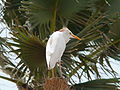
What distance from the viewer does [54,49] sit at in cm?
197

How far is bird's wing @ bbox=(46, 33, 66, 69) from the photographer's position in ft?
6.34

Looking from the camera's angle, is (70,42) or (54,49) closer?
(54,49)

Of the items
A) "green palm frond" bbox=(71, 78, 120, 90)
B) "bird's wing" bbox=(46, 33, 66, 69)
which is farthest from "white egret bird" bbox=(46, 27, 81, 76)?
"green palm frond" bbox=(71, 78, 120, 90)

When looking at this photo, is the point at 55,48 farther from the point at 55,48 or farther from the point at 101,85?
the point at 101,85

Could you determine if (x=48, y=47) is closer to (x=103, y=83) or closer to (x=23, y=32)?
(x=23, y=32)

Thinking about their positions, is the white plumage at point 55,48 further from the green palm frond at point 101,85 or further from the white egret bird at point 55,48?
the green palm frond at point 101,85

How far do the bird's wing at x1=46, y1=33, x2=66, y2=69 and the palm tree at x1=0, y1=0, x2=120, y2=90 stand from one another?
0.07 metres

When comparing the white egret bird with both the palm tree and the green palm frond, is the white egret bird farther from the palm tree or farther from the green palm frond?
the green palm frond

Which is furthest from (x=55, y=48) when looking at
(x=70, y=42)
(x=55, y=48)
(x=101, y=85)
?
(x=101, y=85)

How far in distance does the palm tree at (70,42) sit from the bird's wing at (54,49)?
0.24 ft

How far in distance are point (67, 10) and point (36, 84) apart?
61 centimetres

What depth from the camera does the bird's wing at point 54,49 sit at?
6.34ft

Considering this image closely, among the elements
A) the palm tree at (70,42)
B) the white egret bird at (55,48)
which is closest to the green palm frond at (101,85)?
the palm tree at (70,42)

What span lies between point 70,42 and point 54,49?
339 millimetres
